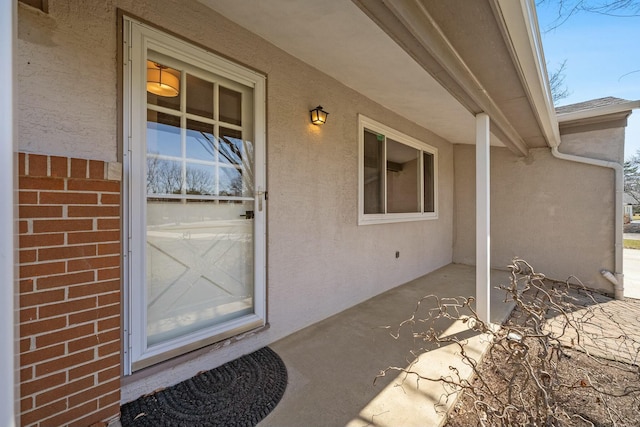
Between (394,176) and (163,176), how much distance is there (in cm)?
364

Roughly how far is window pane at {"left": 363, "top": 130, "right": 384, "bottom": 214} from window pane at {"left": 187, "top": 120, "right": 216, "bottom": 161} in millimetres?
2297

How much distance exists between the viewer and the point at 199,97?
224 centimetres

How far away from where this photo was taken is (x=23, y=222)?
4.42ft

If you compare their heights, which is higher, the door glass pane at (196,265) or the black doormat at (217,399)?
the door glass pane at (196,265)

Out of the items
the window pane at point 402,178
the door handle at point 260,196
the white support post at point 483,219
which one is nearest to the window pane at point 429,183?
the window pane at point 402,178

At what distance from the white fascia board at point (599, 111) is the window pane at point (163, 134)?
19.6ft

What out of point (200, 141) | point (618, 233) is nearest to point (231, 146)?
point (200, 141)

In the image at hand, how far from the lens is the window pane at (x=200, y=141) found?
7.17ft

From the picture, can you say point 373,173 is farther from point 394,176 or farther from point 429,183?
point 429,183

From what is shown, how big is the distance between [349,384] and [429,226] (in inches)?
165

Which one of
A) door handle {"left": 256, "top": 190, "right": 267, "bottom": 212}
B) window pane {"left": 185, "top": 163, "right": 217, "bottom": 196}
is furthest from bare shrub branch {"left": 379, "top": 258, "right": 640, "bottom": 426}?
window pane {"left": 185, "top": 163, "right": 217, "bottom": 196}

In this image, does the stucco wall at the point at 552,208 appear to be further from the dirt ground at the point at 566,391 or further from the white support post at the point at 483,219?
the white support post at the point at 483,219

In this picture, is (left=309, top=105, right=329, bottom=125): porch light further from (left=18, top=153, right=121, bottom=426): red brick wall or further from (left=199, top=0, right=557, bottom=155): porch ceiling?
(left=18, top=153, right=121, bottom=426): red brick wall

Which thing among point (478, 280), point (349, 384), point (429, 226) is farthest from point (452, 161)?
point (349, 384)
